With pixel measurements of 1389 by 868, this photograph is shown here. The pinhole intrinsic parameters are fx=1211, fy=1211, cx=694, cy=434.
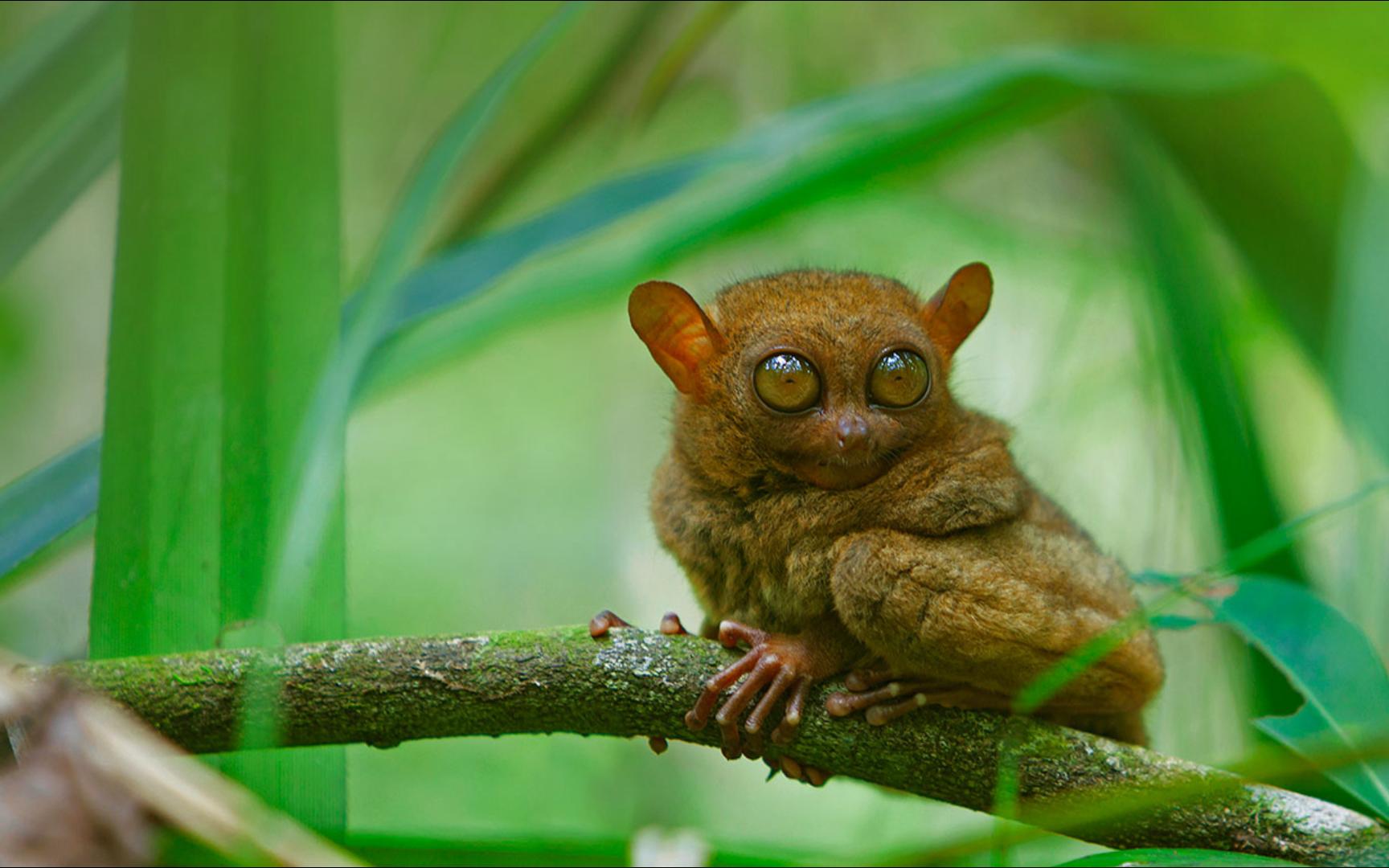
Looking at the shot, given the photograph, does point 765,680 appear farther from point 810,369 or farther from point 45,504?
point 45,504

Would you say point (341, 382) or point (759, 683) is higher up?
point (341, 382)

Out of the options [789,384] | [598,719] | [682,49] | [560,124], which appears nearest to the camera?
[598,719]

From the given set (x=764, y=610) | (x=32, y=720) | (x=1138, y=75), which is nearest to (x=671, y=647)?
(x=764, y=610)

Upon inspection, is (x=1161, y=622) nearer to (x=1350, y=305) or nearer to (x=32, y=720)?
(x=1350, y=305)

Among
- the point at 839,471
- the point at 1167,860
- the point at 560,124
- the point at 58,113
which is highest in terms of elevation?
the point at 560,124

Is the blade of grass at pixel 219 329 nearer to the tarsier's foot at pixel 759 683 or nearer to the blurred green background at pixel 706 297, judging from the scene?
the blurred green background at pixel 706 297

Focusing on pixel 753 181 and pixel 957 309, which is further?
pixel 753 181

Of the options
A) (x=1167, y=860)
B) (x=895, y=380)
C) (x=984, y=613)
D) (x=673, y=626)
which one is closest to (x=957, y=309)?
(x=895, y=380)

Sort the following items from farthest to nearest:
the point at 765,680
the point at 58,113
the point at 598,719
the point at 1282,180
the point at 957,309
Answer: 1. the point at 1282,180
2. the point at 58,113
3. the point at 957,309
4. the point at 765,680
5. the point at 598,719

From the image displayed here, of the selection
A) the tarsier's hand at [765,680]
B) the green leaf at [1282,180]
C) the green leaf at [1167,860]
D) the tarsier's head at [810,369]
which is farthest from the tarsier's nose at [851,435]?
the green leaf at [1282,180]
